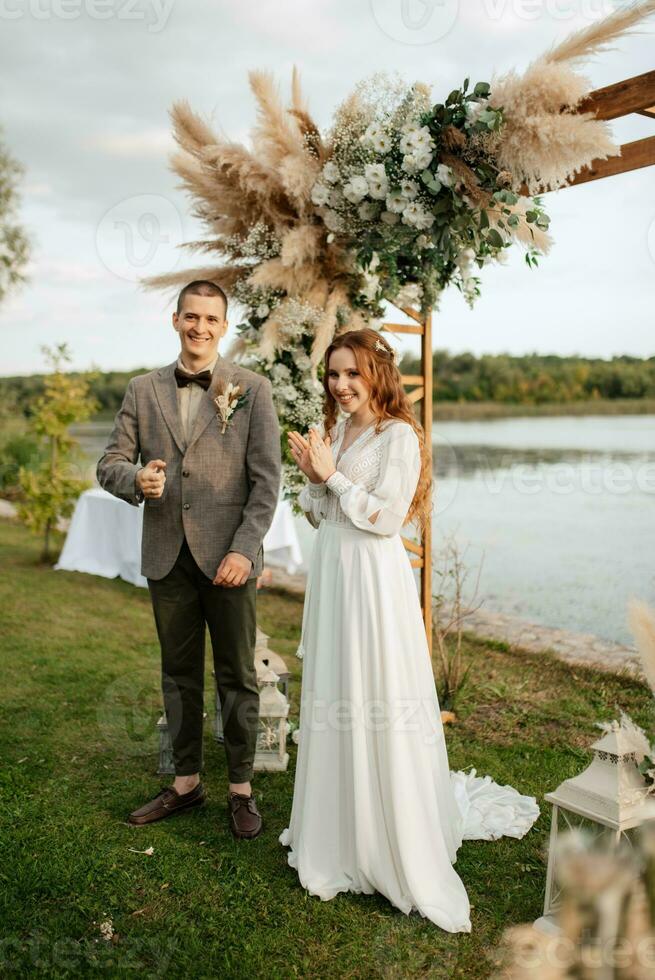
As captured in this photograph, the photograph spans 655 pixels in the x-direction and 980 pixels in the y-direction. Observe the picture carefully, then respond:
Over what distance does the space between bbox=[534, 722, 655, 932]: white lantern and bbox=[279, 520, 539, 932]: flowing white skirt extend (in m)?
0.45

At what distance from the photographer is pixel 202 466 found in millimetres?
3137

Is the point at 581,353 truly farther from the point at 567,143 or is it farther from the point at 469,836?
the point at 469,836

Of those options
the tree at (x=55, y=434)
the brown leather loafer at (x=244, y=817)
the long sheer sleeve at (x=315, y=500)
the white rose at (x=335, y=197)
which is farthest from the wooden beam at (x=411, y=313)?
the tree at (x=55, y=434)

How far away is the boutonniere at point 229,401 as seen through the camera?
10.2ft

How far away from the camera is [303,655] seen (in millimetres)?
3014

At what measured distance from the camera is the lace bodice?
2727mm

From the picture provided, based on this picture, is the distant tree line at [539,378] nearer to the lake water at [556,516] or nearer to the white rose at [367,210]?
the lake water at [556,516]

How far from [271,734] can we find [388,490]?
71.7 inches

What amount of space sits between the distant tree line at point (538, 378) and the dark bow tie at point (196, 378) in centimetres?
485

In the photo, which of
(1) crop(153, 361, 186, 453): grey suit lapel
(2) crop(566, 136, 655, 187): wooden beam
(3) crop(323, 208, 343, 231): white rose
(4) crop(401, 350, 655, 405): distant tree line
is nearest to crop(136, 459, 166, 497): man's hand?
(1) crop(153, 361, 186, 453): grey suit lapel

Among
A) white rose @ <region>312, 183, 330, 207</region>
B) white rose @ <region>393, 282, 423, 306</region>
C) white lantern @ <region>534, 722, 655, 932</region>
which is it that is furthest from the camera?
white rose @ <region>393, 282, 423, 306</region>

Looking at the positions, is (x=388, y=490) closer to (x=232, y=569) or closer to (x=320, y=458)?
(x=320, y=458)

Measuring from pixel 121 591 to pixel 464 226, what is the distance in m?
5.86

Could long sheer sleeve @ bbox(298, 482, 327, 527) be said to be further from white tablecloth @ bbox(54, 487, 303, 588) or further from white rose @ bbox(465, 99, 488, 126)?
white tablecloth @ bbox(54, 487, 303, 588)
